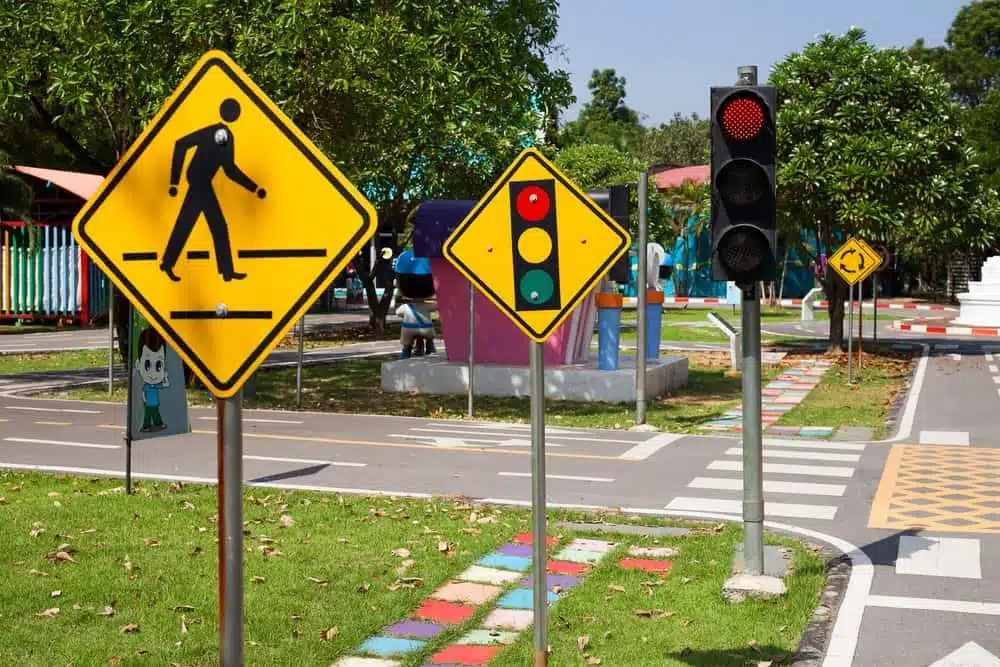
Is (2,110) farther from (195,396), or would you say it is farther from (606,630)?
(606,630)

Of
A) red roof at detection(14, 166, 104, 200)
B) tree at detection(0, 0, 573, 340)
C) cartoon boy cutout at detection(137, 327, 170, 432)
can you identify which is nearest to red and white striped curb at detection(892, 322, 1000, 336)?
tree at detection(0, 0, 573, 340)

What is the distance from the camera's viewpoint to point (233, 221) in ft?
12.0

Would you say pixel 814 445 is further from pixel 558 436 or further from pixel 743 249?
pixel 743 249

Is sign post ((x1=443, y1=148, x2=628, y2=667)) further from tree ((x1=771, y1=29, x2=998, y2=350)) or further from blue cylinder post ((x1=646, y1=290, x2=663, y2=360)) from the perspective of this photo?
tree ((x1=771, y1=29, x2=998, y2=350))

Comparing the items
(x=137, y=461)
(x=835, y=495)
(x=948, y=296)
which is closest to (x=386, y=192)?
(x=137, y=461)

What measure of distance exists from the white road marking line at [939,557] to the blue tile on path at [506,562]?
253 cm

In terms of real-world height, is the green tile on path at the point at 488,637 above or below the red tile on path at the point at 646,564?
below

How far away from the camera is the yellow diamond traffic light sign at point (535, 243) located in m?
5.91

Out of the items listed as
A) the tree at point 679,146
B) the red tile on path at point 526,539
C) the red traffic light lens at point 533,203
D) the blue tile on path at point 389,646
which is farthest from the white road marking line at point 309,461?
the tree at point 679,146

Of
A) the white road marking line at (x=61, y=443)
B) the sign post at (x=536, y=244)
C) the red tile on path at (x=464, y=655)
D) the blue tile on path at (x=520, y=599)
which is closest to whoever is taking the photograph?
the sign post at (x=536, y=244)

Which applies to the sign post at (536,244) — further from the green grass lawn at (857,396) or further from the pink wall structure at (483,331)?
the pink wall structure at (483,331)

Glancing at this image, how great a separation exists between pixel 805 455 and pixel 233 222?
39.4 ft

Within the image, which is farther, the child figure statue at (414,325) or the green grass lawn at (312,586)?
the child figure statue at (414,325)

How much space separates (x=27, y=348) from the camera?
3133 cm
